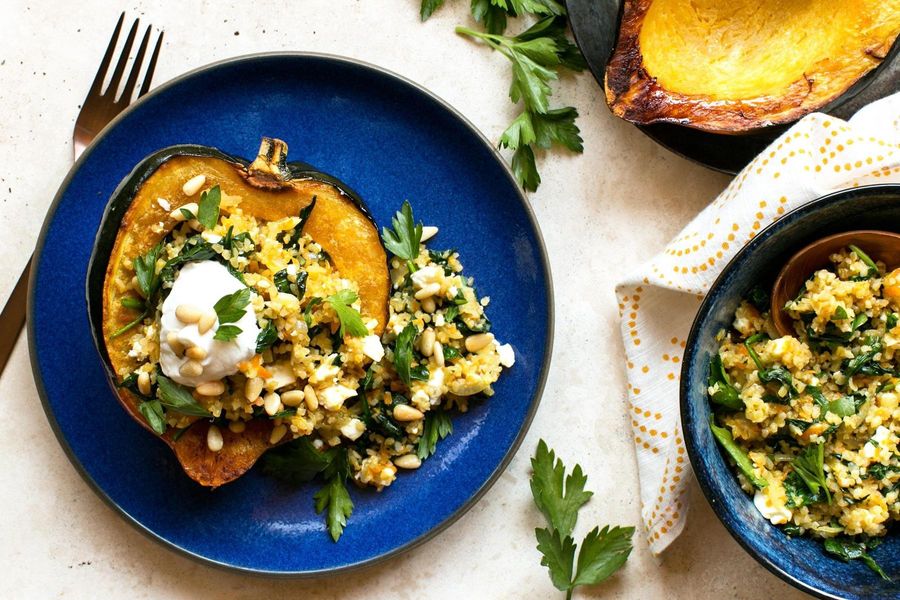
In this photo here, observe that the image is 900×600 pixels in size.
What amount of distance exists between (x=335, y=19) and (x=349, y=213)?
2.25 ft

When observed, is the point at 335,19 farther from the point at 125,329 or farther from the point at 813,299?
the point at 813,299

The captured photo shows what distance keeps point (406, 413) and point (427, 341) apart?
0.64 ft

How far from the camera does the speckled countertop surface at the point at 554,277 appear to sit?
8.00ft

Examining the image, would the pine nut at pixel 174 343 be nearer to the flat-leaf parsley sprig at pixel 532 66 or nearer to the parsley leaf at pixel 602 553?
the flat-leaf parsley sprig at pixel 532 66

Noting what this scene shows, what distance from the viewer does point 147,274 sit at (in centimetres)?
199

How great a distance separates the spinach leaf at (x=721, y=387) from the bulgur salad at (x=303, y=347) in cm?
54

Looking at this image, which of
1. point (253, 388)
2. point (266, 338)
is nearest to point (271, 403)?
point (253, 388)

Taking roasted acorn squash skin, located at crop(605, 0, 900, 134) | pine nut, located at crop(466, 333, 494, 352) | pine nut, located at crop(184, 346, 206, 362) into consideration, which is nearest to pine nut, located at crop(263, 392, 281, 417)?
pine nut, located at crop(184, 346, 206, 362)

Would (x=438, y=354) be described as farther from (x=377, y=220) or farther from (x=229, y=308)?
(x=229, y=308)

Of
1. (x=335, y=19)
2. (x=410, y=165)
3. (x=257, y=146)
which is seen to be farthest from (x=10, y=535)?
(x=335, y=19)

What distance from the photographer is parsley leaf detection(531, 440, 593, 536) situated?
2.45 meters

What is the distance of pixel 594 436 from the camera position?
2.54 meters

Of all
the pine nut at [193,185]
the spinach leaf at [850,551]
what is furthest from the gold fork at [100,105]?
the spinach leaf at [850,551]

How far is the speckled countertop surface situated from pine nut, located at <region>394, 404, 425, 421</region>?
15.4 inches
